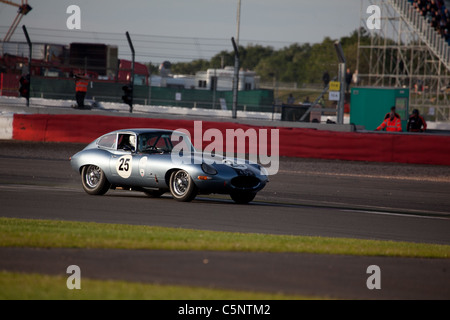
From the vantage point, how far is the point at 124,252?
273 inches

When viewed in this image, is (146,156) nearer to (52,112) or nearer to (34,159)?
(34,159)

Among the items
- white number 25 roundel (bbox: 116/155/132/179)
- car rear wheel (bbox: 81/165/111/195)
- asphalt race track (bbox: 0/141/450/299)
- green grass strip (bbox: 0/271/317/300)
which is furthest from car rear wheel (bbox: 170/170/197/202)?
green grass strip (bbox: 0/271/317/300)

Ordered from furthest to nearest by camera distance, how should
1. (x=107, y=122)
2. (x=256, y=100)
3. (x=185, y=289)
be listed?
(x=256, y=100) → (x=107, y=122) → (x=185, y=289)

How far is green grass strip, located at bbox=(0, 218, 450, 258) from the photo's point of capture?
729 centimetres

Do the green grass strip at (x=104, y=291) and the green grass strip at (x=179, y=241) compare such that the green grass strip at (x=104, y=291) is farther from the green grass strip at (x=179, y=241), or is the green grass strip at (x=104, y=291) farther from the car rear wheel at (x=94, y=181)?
the car rear wheel at (x=94, y=181)

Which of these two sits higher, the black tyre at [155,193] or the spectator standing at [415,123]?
the spectator standing at [415,123]

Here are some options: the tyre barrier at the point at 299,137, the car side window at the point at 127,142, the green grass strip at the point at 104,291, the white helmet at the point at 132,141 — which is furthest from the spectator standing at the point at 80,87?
the green grass strip at the point at 104,291

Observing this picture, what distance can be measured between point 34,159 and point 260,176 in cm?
973

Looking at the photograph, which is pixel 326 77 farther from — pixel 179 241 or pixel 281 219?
pixel 179 241

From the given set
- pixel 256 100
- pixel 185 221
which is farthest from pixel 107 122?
pixel 185 221

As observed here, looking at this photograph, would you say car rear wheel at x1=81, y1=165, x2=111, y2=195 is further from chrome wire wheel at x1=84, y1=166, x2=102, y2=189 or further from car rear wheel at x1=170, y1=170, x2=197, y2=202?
car rear wheel at x1=170, y1=170, x2=197, y2=202

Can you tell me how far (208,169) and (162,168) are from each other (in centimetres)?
77

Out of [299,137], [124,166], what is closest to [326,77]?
[299,137]

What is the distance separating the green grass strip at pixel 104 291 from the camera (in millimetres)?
5152
